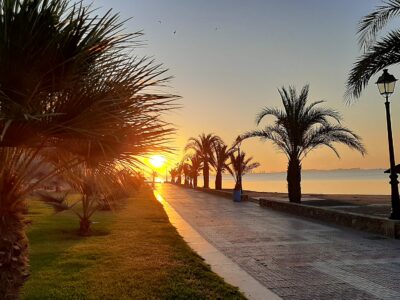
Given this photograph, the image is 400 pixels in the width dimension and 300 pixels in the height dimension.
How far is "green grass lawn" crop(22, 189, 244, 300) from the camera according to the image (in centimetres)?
581

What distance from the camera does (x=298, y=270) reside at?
7359mm

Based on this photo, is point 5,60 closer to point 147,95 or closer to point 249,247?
point 147,95

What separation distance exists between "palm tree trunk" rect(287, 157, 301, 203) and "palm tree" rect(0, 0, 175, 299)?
17357 millimetres

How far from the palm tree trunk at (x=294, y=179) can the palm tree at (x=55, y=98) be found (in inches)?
683

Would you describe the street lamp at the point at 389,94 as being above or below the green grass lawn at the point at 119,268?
above

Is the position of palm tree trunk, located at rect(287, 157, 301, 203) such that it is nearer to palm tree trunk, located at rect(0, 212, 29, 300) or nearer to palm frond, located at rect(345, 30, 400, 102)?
palm frond, located at rect(345, 30, 400, 102)

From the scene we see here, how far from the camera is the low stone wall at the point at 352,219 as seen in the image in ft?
36.5

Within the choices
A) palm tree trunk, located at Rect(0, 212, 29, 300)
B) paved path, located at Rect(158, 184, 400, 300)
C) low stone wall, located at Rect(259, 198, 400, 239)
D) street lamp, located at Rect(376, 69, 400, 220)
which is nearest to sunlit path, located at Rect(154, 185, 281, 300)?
paved path, located at Rect(158, 184, 400, 300)

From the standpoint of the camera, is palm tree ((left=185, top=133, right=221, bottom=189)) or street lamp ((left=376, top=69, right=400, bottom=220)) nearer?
street lamp ((left=376, top=69, right=400, bottom=220))

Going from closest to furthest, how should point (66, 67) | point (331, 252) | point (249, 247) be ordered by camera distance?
Result: point (66, 67) < point (331, 252) < point (249, 247)

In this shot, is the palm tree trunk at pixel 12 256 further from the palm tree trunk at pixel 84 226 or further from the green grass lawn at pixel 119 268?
the palm tree trunk at pixel 84 226

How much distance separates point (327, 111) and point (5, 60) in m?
18.6

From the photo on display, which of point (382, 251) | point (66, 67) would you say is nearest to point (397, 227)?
point (382, 251)

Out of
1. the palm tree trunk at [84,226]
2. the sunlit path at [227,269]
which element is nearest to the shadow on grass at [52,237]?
the palm tree trunk at [84,226]
